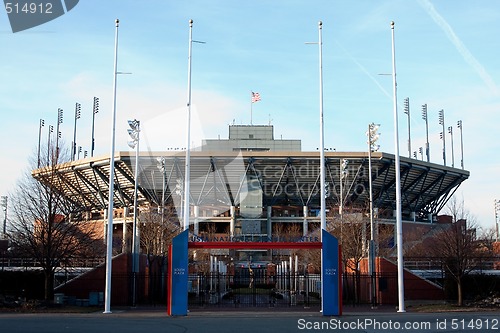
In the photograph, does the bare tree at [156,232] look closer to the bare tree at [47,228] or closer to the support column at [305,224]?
the bare tree at [47,228]

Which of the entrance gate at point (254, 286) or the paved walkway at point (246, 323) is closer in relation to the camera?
the paved walkway at point (246, 323)

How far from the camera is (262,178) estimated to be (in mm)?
85375

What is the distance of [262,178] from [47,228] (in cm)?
4946

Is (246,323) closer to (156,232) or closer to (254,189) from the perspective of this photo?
(156,232)

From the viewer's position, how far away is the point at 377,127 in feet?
157

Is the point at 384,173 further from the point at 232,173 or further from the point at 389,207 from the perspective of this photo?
the point at 232,173

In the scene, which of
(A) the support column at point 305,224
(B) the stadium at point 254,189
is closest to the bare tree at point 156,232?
(B) the stadium at point 254,189

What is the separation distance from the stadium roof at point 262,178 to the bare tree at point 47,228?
112 feet

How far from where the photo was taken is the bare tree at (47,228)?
37.7 metres

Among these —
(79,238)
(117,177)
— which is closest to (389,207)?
(117,177)

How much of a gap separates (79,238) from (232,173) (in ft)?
144

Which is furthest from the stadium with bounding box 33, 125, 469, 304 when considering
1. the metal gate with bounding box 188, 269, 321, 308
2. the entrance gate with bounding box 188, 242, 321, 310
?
the metal gate with bounding box 188, 269, 321, 308

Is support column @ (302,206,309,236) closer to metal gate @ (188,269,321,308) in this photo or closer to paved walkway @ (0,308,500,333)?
metal gate @ (188,269,321,308)

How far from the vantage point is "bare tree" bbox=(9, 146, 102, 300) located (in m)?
37.7
